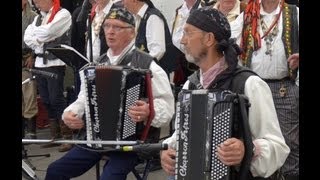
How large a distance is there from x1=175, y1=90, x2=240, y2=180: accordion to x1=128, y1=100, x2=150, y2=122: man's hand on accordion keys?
0.83 m

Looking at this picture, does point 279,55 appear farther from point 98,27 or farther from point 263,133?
point 98,27

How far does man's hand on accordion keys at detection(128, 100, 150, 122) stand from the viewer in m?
3.49

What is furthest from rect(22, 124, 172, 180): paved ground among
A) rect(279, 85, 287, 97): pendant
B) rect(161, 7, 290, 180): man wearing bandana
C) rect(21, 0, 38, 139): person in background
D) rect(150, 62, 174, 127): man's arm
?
rect(161, 7, 290, 180): man wearing bandana

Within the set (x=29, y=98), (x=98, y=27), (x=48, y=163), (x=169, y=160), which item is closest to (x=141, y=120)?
(x=169, y=160)

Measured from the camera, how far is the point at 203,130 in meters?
2.56

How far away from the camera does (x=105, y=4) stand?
525 centimetres

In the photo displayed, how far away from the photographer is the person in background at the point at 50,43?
591cm

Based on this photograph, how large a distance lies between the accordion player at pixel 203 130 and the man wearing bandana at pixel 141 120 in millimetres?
924

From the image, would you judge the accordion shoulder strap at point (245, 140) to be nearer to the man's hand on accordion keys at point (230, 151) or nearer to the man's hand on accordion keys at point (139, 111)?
the man's hand on accordion keys at point (230, 151)

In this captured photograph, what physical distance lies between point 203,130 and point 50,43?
3.68 m

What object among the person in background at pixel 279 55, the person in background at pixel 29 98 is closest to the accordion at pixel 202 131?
the person in background at pixel 279 55

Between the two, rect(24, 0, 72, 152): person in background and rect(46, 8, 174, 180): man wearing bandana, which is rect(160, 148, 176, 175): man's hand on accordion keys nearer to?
rect(46, 8, 174, 180): man wearing bandana

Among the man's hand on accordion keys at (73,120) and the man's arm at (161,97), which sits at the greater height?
the man's arm at (161,97)
